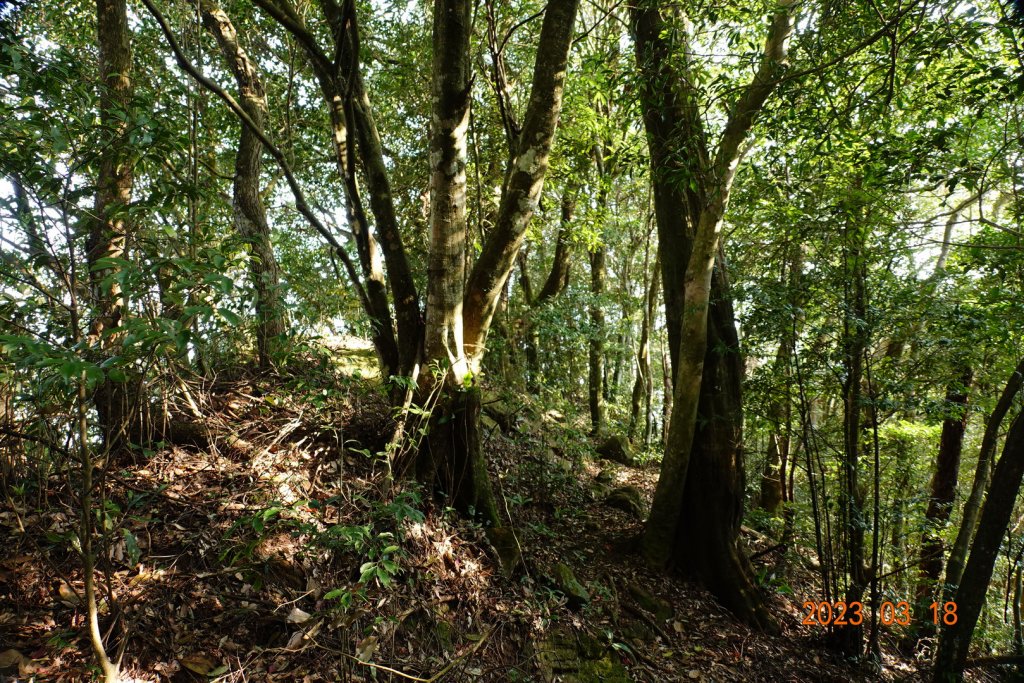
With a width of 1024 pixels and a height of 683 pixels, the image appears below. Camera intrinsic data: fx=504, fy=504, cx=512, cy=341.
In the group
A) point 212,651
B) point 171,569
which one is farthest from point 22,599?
point 212,651

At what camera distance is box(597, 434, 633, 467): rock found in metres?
11.1

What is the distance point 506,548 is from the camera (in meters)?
4.77

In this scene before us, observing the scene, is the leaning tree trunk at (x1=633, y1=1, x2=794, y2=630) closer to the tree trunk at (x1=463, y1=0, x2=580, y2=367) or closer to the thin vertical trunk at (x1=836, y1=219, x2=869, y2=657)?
the thin vertical trunk at (x1=836, y1=219, x2=869, y2=657)

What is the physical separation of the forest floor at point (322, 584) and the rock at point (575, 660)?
1 cm

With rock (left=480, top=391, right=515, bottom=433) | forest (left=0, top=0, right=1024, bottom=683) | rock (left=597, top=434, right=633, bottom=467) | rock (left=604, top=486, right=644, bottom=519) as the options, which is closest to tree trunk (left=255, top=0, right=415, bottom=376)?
forest (left=0, top=0, right=1024, bottom=683)

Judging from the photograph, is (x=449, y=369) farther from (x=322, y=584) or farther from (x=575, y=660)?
(x=575, y=660)

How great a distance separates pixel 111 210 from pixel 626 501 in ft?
22.9

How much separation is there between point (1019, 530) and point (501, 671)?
35.1 ft

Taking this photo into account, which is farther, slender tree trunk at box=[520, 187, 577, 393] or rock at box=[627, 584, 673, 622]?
slender tree trunk at box=[520, 187, 577, 393]

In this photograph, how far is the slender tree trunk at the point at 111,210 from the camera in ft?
8.18

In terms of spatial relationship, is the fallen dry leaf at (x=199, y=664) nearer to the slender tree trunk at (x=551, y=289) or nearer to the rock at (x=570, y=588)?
the rock at (x=570, y=588)

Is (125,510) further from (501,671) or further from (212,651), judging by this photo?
(501,671)

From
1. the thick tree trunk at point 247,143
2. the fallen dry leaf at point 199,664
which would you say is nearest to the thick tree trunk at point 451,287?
the thick tree trunk at point 247,143

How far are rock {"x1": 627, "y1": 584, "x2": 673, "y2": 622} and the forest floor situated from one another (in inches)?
1.0
